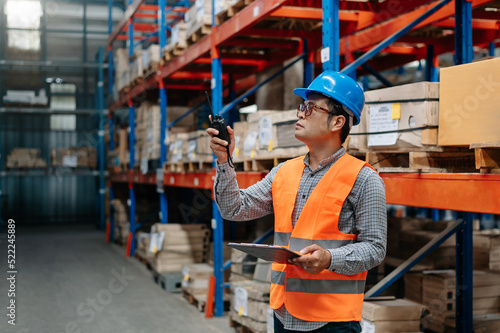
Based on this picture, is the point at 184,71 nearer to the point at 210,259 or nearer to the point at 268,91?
the point at 268,91

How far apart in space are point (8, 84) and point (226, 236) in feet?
41.7

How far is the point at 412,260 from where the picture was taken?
4.09m

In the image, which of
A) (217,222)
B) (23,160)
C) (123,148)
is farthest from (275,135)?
(23,160)

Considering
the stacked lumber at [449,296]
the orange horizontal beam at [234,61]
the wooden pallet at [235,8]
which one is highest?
the wooden pallet at [235,8]

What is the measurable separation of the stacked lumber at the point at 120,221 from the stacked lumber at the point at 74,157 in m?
3.49

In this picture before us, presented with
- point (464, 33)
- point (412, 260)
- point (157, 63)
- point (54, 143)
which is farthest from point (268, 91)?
point (54, 143)

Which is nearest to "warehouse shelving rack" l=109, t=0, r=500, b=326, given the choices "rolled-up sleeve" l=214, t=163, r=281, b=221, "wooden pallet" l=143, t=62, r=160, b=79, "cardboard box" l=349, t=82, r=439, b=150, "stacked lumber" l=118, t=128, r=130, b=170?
"wooden pallet" l=143, t=62, r=160, b=79

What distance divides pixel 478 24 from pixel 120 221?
931 cm

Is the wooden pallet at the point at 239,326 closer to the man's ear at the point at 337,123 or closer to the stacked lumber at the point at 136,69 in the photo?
the man's ear at the point at 337,123

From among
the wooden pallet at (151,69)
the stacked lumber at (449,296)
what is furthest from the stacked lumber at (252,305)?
the wooden pallet at (151,69)

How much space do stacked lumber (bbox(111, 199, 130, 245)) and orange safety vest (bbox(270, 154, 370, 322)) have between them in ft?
34.1

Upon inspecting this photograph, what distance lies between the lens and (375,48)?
13.7 ft

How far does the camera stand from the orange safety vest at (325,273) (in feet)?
7.45

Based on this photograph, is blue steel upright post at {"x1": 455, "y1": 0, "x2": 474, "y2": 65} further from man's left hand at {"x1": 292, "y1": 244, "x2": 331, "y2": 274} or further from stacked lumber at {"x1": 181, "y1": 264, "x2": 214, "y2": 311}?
stacked lumber at {"x1": 181, "y1": 264, "x2": 214, "y2": 311}
